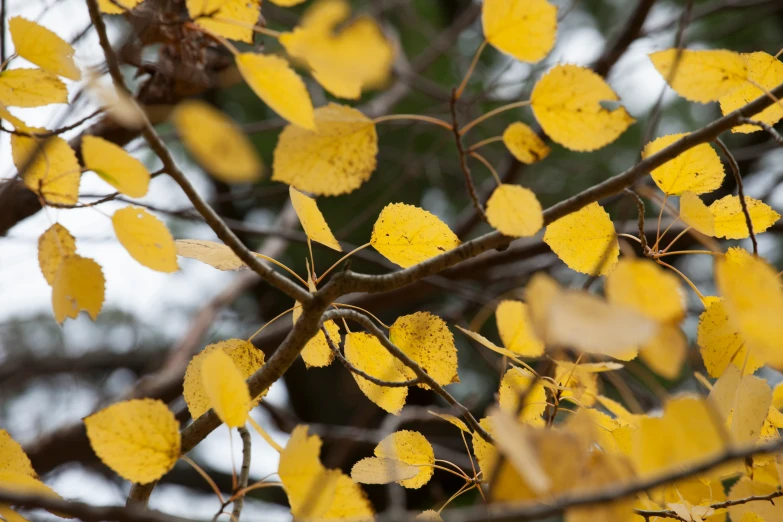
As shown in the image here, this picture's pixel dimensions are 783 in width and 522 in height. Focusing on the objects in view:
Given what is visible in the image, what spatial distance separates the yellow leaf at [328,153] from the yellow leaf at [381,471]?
0.17 metres

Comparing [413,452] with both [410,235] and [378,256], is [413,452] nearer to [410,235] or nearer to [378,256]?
[410,235]

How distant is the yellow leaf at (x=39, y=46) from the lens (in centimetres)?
32

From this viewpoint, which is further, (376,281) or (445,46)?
(445,46)

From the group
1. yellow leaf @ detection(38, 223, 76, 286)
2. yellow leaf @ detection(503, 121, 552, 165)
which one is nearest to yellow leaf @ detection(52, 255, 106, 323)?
yellow leaf @ detection(38, 223, 76, 286)

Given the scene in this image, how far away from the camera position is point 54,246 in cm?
33

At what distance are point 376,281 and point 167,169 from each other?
12cm

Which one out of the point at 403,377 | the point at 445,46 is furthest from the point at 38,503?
the point at 445,46

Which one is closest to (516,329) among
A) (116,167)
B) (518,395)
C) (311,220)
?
(518,395)

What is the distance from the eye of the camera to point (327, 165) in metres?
0.31

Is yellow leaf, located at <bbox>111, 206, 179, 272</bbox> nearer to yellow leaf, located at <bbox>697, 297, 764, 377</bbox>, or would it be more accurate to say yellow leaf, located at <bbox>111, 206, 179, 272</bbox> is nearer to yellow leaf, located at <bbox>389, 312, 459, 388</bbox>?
yellow leaf, located at <bbox>389, 312, 459, 388</bbox>

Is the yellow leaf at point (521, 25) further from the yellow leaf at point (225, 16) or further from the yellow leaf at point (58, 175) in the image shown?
the yellow leaf at point (58, 175)

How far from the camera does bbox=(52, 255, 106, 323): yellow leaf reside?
12.7 inches

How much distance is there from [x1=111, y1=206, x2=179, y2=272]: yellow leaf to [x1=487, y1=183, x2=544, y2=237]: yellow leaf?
154 mm

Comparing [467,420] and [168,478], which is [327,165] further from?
[168,478]
